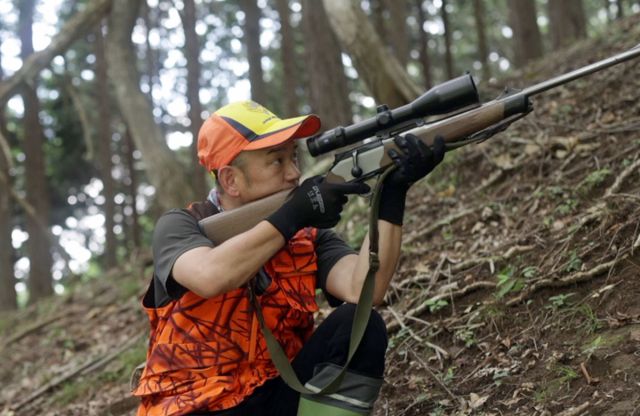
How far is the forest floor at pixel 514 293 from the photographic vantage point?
3.35m

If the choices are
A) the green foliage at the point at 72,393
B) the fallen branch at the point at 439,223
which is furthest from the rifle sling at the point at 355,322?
the green foliage at the point at 72,393

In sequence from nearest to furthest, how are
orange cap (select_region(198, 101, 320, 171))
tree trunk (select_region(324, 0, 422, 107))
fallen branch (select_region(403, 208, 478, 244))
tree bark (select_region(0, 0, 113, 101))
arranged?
orange cap (select_region(198, 101, 320, 171)), fallen branch (select_region(403, 208, 478, 244)), tree trunk (select_region(324, 0, 422, 107)), tree bark (select_region(0, 0, 113, 101))

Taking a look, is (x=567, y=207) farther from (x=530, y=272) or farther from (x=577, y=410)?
(x=577, y=410)

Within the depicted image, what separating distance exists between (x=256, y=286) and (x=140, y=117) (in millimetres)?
6245

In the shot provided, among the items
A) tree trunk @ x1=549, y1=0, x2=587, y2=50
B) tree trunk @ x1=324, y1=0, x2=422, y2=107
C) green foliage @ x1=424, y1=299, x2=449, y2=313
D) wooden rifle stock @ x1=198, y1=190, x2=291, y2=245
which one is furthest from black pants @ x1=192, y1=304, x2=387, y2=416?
tree trunk @ x1=549, y1=0, x2=587, y2=50

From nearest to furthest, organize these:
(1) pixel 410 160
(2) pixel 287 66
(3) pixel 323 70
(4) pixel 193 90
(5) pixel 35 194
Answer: (1) pixel 410 160
(3) pixel 323 70
(4) pixel 193 90
(2) pixel 287 66
(5) pixel 35 194

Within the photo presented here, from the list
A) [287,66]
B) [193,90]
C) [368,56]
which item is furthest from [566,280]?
[287,66]

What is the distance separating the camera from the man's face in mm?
3061

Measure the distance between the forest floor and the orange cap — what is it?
1500 millimetres

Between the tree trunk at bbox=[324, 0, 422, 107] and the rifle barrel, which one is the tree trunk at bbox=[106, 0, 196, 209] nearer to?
the tree trunk at bbox=[324, 0, 422, 107]

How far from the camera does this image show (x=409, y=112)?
2961mm

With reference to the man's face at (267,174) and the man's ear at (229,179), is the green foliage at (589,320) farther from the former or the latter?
the man's ear at (229,179)

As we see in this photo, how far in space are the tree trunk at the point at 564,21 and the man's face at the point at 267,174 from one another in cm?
1089

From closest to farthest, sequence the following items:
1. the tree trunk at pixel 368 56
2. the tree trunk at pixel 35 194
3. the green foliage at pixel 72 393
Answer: the green foliage at pixel 72 393, the tree trunk at pixel 368 56, the tree trunk at pixel 35 194
